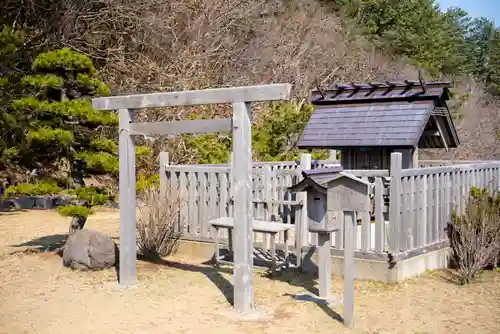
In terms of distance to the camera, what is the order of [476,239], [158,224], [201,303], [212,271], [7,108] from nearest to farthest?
[201,303] < [476,239] < [212,271] < [158,224] < [7,108]

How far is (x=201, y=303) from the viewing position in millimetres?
6719

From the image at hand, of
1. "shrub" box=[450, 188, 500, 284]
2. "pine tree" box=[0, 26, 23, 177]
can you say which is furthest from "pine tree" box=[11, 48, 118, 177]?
"shrub" box=[450, 188, 500, 284]

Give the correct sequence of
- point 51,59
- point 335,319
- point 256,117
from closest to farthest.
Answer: point 335,319
point 51,59
point 256,117

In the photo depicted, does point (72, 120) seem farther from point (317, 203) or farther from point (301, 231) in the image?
point (317, 203)

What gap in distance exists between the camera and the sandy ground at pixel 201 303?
5.88 m

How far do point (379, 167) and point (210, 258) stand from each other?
3178 millimetres

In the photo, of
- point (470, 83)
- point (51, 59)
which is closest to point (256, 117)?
point (51, 59)

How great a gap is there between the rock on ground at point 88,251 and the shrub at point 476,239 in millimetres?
4793

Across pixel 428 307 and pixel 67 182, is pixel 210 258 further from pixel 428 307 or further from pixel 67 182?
pixel 428 307

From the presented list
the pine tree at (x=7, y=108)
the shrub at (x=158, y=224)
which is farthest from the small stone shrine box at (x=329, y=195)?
the pine tree at (x=7, y=108)

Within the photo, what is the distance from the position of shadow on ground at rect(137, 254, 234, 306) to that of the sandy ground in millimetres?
14

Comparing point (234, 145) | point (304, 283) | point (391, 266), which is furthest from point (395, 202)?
point (234, 145)

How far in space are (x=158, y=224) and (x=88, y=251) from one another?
1.24 m

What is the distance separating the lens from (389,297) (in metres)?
6.89
